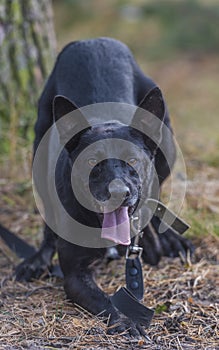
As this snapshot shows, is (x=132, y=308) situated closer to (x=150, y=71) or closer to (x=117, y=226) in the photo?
(x=117, y=226)

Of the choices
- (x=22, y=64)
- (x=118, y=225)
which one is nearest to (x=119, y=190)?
(x=118, y=225)

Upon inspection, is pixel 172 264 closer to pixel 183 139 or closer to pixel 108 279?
pixel 108 279

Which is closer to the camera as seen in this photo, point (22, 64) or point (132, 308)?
point (132, 308)

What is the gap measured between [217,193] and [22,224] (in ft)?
4.94

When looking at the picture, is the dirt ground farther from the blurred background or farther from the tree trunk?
the tree trunk

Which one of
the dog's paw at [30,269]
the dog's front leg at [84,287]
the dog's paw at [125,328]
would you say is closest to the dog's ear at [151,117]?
the dog's front leg at [84,287]

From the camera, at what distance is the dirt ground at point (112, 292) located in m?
3.13

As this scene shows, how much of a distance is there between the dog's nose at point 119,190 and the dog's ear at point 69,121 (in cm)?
46

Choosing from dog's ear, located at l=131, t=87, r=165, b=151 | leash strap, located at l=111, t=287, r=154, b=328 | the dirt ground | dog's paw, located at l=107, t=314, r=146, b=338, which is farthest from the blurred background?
dog's paw, located at l=107, t=314, r=146, b=338

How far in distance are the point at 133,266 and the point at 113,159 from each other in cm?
60

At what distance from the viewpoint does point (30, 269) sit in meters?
4.06

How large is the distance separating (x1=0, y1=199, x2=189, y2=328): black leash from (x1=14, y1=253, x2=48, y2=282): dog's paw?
67 millimetres

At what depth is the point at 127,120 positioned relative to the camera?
395 centimetres

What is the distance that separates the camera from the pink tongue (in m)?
3.26
